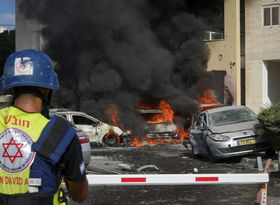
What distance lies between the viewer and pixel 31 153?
1.84 meters

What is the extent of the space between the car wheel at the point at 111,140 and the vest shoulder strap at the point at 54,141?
48.2ft

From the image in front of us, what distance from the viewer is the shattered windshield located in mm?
11975

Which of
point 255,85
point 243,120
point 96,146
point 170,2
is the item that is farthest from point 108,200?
point 170,2

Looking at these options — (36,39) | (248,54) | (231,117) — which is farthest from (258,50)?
(36,39)

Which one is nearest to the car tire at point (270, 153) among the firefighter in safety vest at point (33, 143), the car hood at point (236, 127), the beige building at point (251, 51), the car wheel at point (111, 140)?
the car hood at point (236, 127)

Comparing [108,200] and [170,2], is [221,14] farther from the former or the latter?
[108,200]

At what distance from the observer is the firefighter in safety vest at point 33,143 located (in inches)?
72.5

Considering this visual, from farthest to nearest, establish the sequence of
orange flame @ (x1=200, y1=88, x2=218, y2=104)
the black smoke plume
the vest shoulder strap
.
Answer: orange flame @ (x1=200, y1=88, x2=218, y2=104) → the black smoke plume → the vest shoulder strap

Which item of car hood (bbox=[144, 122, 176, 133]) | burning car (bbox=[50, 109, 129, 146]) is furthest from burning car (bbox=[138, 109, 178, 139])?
burning car (bbox=[50, 109, 129, 146])

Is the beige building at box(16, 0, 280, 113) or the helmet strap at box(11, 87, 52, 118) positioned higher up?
the beige building at box(16, 0, 280, 113)

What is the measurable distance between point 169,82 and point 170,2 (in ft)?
17.1

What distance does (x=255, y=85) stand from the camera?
21.6 meters

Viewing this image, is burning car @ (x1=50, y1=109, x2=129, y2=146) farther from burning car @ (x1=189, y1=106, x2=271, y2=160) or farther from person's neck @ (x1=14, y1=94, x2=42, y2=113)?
person's neck @ (x1=14, y1=94, x2=42, y2=113)

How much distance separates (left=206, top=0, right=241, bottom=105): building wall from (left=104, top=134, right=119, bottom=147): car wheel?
8.13 meters
